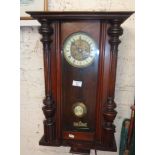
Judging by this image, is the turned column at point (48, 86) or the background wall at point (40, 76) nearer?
the turned column at point (48, 86)

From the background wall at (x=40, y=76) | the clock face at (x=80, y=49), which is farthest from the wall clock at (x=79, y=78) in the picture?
the background wall at (x=40, y=76)

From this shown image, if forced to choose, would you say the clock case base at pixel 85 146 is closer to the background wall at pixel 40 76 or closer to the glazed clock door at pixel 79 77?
the glazed clock door at pixel 79 77

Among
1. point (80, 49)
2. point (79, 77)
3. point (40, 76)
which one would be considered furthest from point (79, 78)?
point (40, 76)

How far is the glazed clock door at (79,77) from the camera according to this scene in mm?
830

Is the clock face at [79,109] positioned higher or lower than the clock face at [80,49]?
lower

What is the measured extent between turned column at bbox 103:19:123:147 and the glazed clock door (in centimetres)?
6

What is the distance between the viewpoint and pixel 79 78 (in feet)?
2.82

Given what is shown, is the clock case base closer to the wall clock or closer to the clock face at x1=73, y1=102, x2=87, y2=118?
the wall clock

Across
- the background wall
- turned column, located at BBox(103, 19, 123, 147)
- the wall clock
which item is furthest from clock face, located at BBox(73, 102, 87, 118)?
the background wall

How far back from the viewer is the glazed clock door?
830mm

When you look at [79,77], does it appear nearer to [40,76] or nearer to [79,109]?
[79,109]

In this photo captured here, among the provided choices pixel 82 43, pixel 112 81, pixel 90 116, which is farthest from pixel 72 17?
pixel 90 116

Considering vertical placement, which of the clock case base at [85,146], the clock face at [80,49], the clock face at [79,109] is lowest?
the clock case base at [85,146]
